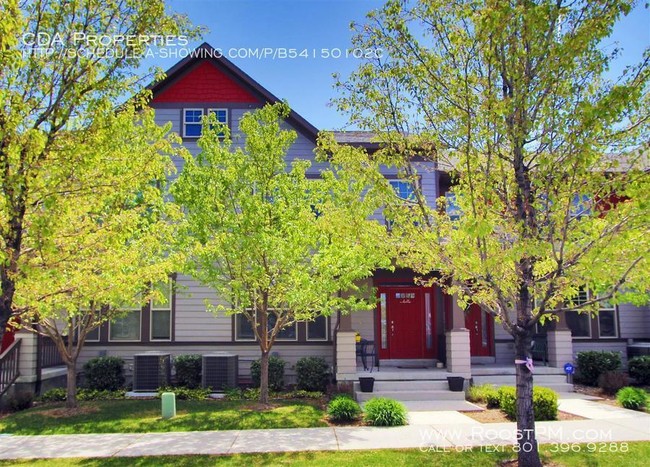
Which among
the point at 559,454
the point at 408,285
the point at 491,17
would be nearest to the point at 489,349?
the point at 408,285

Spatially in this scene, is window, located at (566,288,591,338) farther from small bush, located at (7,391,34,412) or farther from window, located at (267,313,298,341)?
small bush, located at (7,391,34,412)

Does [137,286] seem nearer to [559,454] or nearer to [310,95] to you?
[310,95]

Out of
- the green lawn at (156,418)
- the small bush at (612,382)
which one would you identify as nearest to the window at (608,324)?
the small bush at (612,382)

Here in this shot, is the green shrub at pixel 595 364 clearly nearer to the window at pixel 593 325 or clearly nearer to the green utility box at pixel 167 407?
the window at pixel 593 325

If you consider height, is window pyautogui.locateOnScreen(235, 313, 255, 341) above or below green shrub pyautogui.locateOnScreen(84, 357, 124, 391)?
above

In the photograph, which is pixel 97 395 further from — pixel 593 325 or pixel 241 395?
pixel 593 325

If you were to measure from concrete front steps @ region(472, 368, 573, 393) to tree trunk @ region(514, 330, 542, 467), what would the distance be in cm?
676

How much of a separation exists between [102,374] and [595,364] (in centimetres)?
1350

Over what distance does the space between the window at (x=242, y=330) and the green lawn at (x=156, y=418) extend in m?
2.83

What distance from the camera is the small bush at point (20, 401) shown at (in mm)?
12375

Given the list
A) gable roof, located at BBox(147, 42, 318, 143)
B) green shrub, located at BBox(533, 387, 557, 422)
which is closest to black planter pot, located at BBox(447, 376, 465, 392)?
green shrub, located at BBox(533, 387, 557, 422)

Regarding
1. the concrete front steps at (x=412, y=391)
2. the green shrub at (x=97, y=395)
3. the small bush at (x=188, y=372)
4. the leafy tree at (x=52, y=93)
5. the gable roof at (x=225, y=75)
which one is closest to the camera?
the leafy tree at (x=52, y=93)

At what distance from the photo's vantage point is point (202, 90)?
16406 mm

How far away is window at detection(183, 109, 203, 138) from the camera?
16219 millimetres
